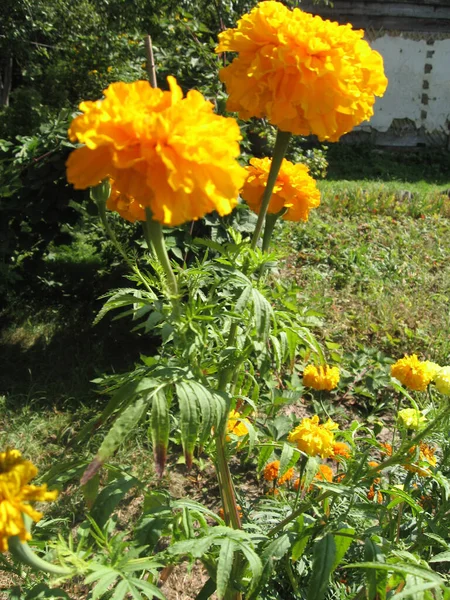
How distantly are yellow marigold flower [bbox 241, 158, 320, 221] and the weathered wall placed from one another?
27.5 ft

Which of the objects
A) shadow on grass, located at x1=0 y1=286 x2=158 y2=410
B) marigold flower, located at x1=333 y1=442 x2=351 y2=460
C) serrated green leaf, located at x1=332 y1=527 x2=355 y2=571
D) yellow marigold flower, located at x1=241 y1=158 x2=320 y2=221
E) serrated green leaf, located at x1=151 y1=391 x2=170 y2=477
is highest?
yellow marigold flower, located at x1=241 y1=158 x2=320 y2=221

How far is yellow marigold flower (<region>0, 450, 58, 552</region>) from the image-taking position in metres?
0.82

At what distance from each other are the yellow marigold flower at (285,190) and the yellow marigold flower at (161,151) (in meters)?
0.49

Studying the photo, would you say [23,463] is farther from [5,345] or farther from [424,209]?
[424,209]

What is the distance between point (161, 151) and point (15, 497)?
0.54 meters

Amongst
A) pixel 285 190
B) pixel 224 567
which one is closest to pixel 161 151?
pixel 285 190

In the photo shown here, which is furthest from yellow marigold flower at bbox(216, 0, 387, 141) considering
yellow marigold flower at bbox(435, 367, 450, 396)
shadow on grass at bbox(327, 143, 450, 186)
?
shadow on grass at bbox(327, 143, 450, 186)

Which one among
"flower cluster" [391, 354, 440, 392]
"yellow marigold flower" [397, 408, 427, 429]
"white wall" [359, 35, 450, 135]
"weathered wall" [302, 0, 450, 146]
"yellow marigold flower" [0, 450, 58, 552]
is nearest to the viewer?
"yellow marigold flower" [0, 450, 58, 552]

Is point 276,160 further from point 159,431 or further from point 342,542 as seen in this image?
point 342,542

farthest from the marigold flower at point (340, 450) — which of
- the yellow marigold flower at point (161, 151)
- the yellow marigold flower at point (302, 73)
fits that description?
the yellow marigold flower at point (161, 151)

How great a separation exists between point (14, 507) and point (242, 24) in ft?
3.38

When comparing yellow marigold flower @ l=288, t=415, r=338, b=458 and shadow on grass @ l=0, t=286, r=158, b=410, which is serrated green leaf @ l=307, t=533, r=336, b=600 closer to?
yellow marigold flower @ l=288, t=415, r=338, b=458

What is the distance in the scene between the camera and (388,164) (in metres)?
8.69

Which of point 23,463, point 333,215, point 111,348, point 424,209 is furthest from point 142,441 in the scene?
point 424,209
